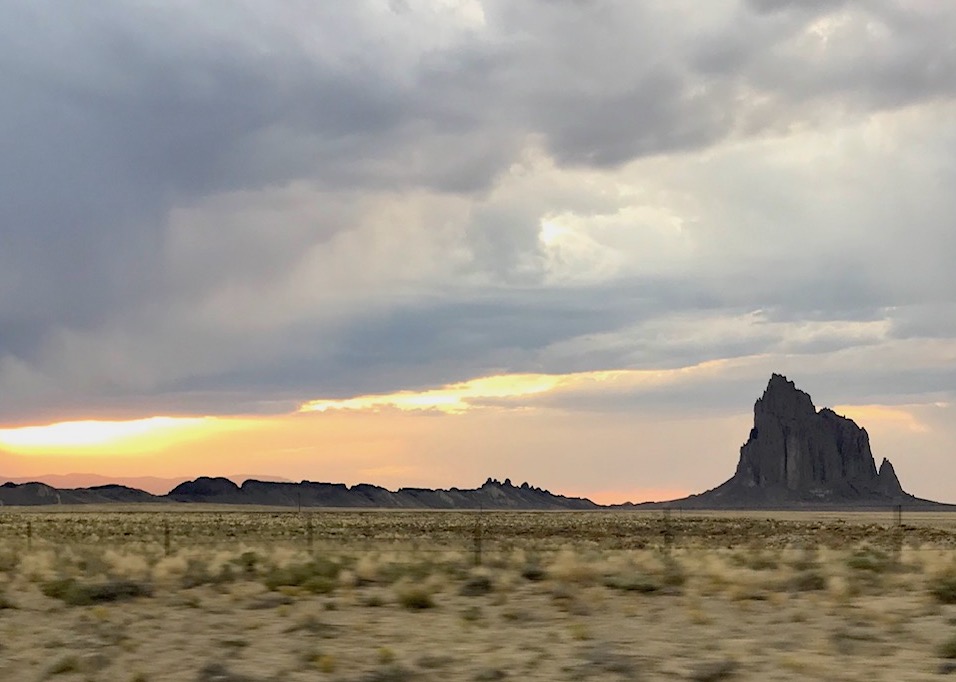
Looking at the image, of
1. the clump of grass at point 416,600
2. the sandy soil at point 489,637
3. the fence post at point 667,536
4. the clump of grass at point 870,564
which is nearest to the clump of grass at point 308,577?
the sandy soil at point 489,637

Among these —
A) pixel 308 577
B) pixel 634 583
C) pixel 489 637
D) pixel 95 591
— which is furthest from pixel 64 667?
pixel 634 583

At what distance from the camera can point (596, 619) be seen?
1586cm

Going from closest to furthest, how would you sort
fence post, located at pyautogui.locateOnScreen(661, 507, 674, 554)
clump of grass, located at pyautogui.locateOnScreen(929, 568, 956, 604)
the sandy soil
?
the sandy soil, clump of grass, located at pyautogui.locateOnScreen(929, 568, 956, 604), fence post, located at pyautogui.locateOnScreen(661, 507, 674, 554)

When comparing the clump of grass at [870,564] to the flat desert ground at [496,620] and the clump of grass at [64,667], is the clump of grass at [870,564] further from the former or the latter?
the clump of grass at [64,667]

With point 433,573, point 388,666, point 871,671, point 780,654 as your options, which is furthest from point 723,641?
point 433,573

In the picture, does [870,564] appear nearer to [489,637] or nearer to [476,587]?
[476,587]

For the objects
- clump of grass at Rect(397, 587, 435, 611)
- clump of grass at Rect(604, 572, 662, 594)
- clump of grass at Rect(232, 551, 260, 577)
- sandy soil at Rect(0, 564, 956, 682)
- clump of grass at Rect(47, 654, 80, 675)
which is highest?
clump of grass at Rect(232, 551, 260, 577)

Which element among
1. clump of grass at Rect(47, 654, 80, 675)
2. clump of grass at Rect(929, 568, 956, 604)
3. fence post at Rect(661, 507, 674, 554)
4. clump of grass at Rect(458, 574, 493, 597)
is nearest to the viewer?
clump of grass at Rect(47, 654, 80, 675)

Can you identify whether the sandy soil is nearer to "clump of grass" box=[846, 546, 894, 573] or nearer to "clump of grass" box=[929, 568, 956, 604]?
"clump of grass" box=[929, 568, 956, 604]

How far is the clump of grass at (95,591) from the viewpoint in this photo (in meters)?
19.6

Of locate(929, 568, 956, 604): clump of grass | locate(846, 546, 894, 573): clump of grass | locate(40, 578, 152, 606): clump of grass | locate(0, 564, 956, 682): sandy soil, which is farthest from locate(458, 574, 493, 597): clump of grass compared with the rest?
locate(929, 568, 956, 604): clump of grass

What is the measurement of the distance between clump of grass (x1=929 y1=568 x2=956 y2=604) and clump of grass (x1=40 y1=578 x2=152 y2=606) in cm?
1343

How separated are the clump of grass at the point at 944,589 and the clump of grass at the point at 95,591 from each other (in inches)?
529

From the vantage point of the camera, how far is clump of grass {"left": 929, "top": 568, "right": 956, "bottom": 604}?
52.2 feet
